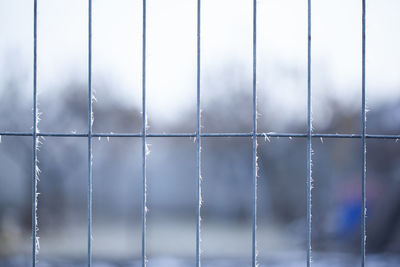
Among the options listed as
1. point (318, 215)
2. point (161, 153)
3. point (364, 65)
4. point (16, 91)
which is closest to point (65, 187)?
point (161, 153)

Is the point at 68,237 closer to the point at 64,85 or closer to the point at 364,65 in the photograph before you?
the point at 64,85

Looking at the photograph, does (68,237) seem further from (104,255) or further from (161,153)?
(161,153)

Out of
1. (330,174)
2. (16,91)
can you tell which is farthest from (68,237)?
(330,174)

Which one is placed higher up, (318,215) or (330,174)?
(330,174)

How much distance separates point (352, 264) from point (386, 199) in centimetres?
232

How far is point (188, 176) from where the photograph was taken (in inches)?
606

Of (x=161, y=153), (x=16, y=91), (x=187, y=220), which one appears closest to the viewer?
(x=16, y=91)

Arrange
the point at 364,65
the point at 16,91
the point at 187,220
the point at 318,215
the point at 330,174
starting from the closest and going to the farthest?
the point at 364,65 → the point at 16,91 → the point at 318,215 → the point at 330,174 → the point at 187,220

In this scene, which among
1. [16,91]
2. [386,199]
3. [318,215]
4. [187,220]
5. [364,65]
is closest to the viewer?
[364,65]

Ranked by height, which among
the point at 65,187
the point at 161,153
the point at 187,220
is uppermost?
the point at 161,153

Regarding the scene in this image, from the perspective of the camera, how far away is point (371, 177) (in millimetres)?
12820

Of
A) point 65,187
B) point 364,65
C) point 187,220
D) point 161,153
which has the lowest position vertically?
point 187,220

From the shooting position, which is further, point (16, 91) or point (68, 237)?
point (68, 237)

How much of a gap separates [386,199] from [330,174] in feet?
10.6
